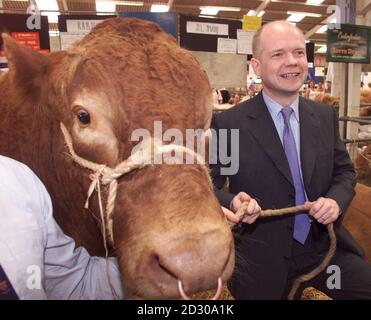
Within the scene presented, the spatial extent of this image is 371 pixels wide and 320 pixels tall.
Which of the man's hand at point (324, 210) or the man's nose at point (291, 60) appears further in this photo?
the man's nose at point (291, 60)

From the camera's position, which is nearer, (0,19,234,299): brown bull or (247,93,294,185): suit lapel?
(0,19,234,299): brown bull

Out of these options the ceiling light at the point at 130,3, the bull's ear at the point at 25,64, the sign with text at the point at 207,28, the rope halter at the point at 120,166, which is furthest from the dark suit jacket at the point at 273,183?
the ceiling light at the point at 130,3

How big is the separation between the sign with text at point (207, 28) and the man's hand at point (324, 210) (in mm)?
2273

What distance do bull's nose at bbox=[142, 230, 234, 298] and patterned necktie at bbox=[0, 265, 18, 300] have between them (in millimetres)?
409

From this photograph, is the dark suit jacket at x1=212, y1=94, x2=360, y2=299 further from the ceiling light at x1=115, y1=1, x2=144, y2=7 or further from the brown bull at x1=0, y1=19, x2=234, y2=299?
the ceiling light at x1=115, y1=1, x2=144, y2=7

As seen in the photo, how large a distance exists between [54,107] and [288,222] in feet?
5.08

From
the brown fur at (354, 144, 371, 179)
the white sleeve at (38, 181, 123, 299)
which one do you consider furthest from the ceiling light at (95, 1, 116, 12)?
the white sleeve at (38, 181, 123, 299)

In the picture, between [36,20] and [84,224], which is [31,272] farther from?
[36,20]

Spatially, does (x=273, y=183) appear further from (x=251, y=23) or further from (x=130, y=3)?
(x=130, y=3)

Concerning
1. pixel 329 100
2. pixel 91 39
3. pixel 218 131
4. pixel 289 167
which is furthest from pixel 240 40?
pixel 329 100

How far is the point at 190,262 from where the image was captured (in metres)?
1.06

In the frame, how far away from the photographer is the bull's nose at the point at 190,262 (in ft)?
3.47

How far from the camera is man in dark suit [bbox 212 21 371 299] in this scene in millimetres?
2307

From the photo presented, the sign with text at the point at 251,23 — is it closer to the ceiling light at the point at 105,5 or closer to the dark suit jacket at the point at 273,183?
the dark suit jacket at the point at 273,183
